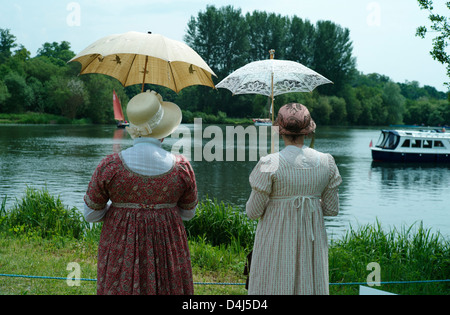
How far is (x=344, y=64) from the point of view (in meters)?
80.3

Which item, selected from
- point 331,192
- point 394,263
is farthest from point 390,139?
point 331,192

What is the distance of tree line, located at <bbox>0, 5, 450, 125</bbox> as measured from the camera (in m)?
63.3

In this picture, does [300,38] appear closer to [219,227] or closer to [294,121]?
[219,227]

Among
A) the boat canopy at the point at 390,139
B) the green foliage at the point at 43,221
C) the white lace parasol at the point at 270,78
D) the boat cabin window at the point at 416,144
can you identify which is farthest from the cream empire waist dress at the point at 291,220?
the boat cabin window at the point at 416,144

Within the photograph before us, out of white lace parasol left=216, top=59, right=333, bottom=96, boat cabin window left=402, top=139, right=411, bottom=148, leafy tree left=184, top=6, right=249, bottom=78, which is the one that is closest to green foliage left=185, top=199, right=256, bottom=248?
white lace parasol left=216, top=59, right=333, bottom=96

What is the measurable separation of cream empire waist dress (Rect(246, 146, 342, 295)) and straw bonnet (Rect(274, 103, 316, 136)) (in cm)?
11

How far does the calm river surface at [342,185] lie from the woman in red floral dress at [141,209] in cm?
694

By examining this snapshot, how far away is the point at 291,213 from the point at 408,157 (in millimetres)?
27750

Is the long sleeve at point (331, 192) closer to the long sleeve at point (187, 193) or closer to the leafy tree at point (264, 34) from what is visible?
the long sleeve at point (187, 193)

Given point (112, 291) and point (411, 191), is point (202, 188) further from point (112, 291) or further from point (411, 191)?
point (112, 291)

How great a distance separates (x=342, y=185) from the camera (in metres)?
19.1

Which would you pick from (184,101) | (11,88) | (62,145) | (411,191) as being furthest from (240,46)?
(411,191)
